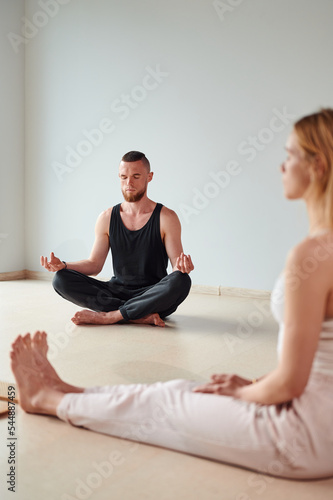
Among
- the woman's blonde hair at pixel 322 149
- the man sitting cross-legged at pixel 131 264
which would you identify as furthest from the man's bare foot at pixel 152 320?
the woman's blonde hair at pixel 322 149

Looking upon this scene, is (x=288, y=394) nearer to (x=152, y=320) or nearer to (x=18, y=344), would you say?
(x=18, y=344)

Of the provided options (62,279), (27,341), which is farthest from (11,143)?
(27,341)

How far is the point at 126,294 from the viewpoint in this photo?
11.5ft

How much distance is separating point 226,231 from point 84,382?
2794 millimetres

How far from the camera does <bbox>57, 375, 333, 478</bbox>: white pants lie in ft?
4.51

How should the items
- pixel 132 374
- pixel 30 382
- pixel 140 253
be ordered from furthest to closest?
1. pixel 140 253
2. pixel 132 374
3. pixel 30 382

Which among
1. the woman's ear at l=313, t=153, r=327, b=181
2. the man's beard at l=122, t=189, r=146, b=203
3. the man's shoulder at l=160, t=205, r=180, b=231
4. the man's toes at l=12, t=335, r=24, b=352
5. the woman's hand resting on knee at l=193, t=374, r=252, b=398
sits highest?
the woman's ear at l=313, t=153, r=327, b=181

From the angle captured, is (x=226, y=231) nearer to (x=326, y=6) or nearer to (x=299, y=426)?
(x=326, y=6)

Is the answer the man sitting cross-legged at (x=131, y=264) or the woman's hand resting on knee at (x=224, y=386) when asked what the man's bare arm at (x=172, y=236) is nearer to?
the man sitting cross-legged at (x=131, y=264)

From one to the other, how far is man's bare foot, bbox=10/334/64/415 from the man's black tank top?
170 centimetres

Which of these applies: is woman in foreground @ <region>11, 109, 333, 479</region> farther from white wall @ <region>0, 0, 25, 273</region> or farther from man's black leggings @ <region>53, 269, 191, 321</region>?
white wall @ <region>0, 0, 25, 273</region>

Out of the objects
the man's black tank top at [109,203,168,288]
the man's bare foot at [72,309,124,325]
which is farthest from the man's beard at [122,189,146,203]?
the man's bare foot at [72,309,124,325]

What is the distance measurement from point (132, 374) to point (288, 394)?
1.09 meters

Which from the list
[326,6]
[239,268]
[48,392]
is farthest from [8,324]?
[326,6]
